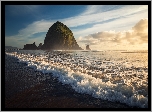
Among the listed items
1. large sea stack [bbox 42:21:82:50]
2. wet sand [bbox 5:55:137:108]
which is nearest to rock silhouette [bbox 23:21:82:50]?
large sea stack [bbox 42:21:82:50]

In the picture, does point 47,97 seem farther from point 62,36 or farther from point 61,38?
point 62,36

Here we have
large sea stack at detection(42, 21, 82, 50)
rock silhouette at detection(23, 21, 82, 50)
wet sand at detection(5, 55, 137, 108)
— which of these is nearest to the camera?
wet sand at detection(5, 55, 137, 108)

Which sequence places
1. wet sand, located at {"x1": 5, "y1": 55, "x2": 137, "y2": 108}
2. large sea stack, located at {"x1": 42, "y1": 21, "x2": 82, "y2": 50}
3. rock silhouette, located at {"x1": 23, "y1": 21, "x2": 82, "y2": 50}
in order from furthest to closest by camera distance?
rock silhouette, located at {"x1": 23, "y1": 21, "x2": 82, "y2": 50} < large sea stack, located at {"x1": 42, "y1": 21, "x2": 82, "y2": 50} < wet sand, located at {"x1": 5, "y1": 55, "x2": 137, "y2": 108}

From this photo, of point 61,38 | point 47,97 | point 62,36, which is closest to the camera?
point 47,97

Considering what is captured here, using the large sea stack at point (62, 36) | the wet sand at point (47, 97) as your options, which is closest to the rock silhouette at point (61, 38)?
the large sea stack at point (62, 36)

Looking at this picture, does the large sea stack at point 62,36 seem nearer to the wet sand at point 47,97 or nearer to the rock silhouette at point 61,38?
the rock silhouette at point 61,38

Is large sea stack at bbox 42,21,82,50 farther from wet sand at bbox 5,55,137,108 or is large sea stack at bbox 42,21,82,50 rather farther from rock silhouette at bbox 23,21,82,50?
wet sand at bbox 5,55,137,108

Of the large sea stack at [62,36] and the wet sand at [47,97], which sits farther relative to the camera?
the large sea stack at [62,36]

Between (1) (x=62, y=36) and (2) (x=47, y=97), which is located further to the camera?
(1) (x=62, y=36)

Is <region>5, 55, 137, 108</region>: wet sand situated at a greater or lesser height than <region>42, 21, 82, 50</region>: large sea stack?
lesser

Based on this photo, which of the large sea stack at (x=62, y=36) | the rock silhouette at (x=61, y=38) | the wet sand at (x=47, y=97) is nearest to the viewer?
the wet sand at (x=47, y=97)

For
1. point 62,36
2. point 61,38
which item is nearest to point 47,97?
point 61,38
